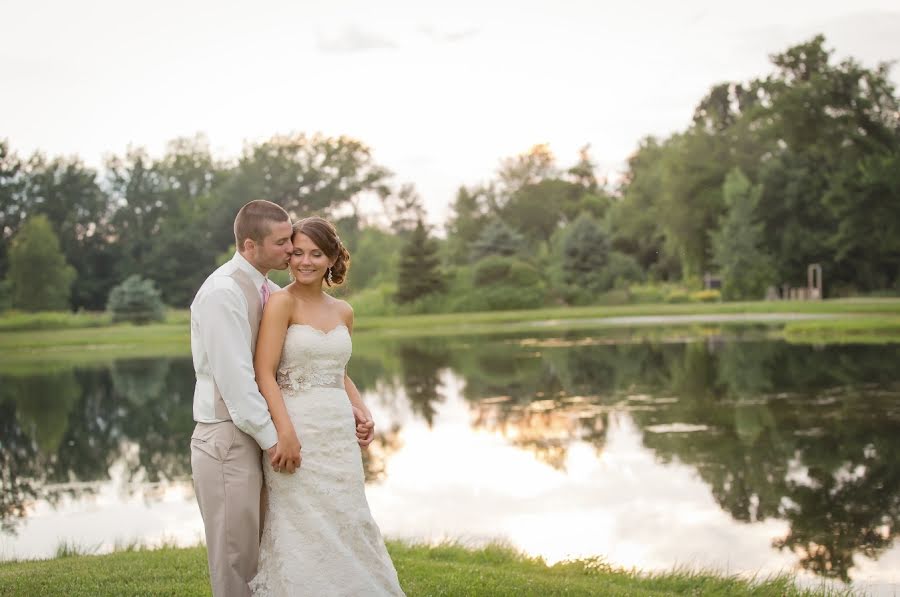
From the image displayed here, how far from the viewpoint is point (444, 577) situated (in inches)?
250

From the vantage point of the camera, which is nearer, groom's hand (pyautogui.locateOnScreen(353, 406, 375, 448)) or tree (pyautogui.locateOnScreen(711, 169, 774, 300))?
groom's hand (pyautogui.locateOnScreen(353, 406, 375, 448))

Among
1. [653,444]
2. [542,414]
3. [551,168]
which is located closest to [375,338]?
[542,414]

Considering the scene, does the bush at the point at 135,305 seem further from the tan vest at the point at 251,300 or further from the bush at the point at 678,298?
the tan vest at the point at 251,300

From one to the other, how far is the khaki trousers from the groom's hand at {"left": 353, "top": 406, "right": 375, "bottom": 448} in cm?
54

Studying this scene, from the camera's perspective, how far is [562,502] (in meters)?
10.1

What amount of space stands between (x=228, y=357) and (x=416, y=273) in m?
45.8

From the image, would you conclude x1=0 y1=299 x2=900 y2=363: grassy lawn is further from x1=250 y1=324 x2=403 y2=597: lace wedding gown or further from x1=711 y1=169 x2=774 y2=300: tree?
x1=250 y1=324 x2=403 y2=597: lace wedding gown

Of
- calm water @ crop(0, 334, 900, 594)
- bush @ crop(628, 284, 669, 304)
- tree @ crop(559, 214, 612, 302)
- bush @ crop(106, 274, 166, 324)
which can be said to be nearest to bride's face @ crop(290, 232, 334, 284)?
calm water @ crop(0, 334, 900, 594)

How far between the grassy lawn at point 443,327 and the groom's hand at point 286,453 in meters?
23.8

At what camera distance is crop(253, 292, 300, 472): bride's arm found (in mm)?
4316

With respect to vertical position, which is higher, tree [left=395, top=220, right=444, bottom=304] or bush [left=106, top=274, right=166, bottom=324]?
tree [left=395, top=220, right=444, bottom=304]

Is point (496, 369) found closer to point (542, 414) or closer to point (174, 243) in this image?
point (542, 414)

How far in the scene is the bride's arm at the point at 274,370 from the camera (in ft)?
14.2

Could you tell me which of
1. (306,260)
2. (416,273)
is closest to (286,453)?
(306,260)
